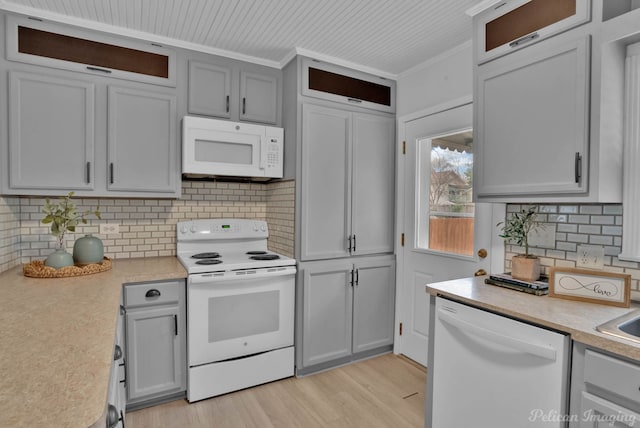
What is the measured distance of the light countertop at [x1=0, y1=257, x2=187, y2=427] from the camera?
77cm

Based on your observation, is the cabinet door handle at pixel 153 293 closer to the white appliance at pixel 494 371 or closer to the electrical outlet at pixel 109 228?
the electrical outlet at pixel 109 228

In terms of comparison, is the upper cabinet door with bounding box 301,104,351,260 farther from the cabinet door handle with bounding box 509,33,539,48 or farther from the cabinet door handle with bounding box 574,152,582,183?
the cabinet door handle with bounding box 574,152,582,183

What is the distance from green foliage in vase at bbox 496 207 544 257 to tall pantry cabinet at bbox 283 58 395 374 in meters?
1.14

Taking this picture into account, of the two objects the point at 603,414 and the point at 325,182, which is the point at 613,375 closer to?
the point at 603,414

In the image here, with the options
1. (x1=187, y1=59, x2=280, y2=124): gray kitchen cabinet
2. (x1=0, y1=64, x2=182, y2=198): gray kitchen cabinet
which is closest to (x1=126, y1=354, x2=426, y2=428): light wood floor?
(x1=0, y1=64, x2=182, y2=198): gray kitchen cabinet

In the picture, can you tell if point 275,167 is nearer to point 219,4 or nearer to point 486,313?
point 219,4

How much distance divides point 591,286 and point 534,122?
81 centimetres

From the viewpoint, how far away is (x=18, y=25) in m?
2.09

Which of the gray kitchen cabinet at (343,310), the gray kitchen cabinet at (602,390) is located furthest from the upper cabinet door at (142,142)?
the gray kitchen cabinet at (602,390)

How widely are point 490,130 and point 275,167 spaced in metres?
1.50

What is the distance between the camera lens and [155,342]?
7.35ft

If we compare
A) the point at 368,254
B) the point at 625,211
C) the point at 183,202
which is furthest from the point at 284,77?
the point at 625,211

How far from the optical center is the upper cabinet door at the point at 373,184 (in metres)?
2.91

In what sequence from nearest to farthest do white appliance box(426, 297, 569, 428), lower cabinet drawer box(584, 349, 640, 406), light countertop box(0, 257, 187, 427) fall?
light countertop box(0, 257, 187, 427), lower cabinet drawer box(584, 349, 640, 406), white appliance box(426, 297, 569, 428)
